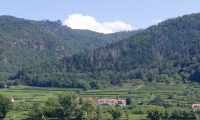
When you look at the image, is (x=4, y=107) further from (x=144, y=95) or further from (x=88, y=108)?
(x=144, y=95)

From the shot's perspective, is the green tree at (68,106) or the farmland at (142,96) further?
the farmland at (142,96)

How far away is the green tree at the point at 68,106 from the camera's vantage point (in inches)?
3465

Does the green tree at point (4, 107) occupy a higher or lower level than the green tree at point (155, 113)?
higher

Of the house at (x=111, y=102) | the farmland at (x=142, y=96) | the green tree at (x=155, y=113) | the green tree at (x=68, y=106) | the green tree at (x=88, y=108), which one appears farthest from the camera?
the house at (x=111, y=102)

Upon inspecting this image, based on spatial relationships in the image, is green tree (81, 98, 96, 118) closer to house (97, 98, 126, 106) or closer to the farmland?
the farmland

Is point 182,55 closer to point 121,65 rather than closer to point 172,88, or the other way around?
point 121,65

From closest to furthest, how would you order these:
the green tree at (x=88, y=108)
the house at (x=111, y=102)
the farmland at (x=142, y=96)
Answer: the green tree at (x=88, y=108)
the farmland at (x=142, y=96)
the house at (x=111, y=102)

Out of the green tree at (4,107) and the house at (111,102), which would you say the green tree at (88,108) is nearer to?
the green tree at (4,107)

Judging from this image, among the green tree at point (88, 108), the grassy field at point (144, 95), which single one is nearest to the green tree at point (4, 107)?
the grassy field at point (144, 95)

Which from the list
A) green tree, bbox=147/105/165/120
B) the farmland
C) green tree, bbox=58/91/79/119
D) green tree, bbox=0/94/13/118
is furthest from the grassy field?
green tree, bbox=58/91/79/119

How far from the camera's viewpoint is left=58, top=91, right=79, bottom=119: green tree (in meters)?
88.0

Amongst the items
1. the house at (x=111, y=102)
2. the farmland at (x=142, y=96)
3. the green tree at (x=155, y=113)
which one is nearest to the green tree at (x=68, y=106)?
the farmland at (x=142, y=96)

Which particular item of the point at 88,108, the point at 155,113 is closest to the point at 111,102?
the point at 88,108

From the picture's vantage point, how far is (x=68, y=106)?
88688 mm
